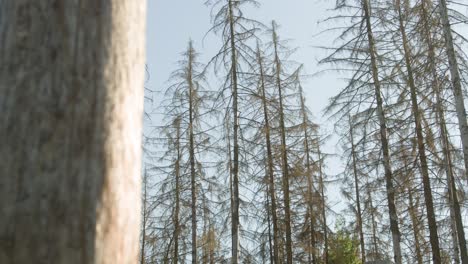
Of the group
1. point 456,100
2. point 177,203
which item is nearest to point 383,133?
point 456,100

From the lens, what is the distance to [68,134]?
0.81 meters

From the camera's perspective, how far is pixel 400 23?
546 inches

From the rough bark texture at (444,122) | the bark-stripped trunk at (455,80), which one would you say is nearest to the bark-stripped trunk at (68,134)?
the bark-stripped trunk at (455,80)

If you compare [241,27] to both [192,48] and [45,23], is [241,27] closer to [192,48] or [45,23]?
[192,48]

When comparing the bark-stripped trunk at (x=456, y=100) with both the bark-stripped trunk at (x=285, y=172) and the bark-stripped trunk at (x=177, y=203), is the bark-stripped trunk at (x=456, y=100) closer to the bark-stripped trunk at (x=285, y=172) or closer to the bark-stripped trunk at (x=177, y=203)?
the bark-stripped trunk at (x=285, y=172)

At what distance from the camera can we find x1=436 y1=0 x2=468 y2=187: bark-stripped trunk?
30.2ft

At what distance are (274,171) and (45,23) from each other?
1607cm

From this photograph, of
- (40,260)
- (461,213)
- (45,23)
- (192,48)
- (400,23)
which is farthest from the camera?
(192,48)

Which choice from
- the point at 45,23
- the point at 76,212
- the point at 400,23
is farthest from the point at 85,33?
the point at 400,23

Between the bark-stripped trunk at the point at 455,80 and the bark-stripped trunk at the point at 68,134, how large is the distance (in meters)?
9.37

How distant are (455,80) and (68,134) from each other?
10.2 metres

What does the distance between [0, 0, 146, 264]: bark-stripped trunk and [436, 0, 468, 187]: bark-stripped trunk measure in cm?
937

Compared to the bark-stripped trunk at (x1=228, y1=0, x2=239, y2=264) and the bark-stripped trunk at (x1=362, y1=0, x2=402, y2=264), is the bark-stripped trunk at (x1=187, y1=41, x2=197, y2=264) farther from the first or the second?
the bark-stripped trunk at (x1=362, y1=0, x2=402, y2=264)

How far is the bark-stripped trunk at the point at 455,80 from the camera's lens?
9219mm
